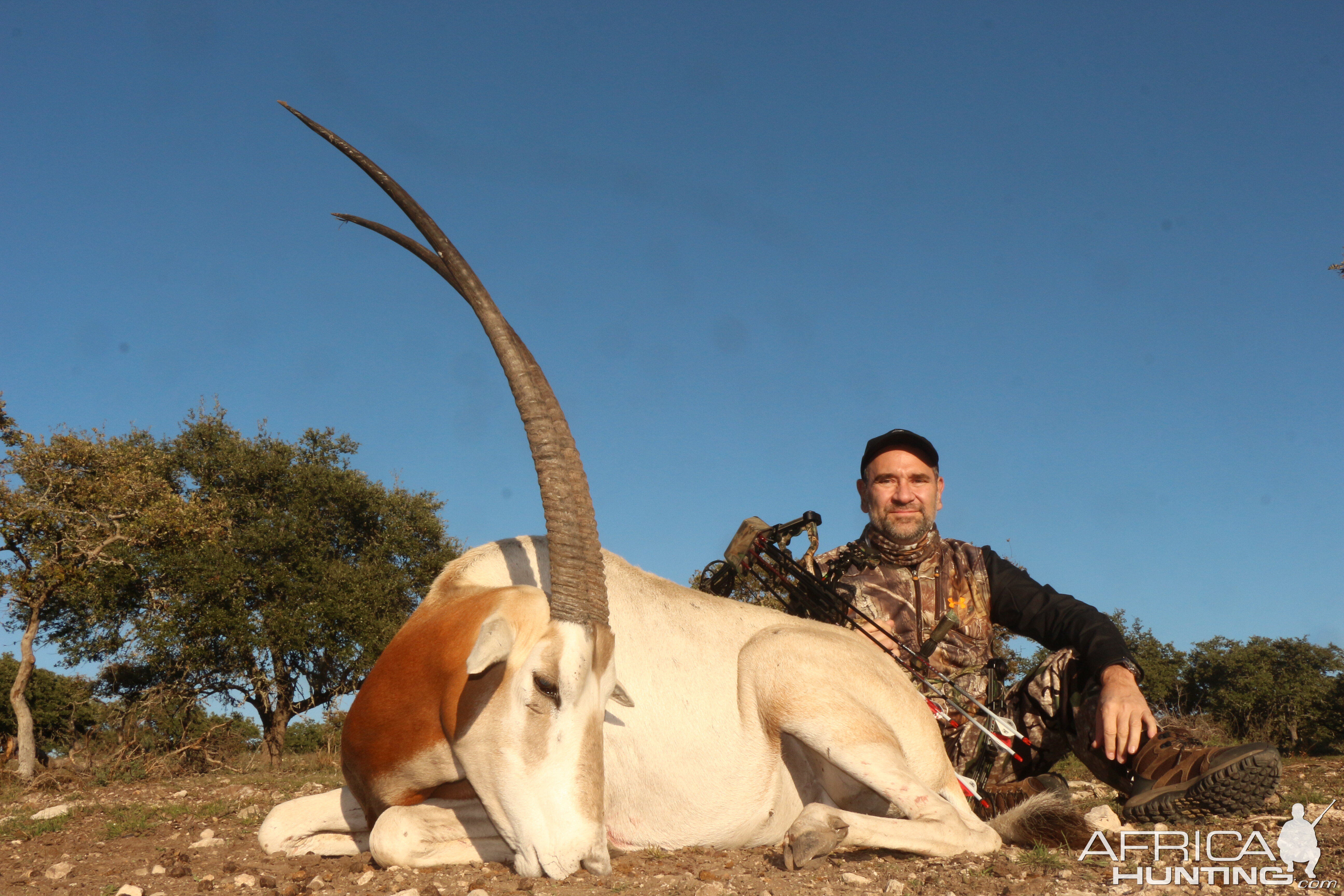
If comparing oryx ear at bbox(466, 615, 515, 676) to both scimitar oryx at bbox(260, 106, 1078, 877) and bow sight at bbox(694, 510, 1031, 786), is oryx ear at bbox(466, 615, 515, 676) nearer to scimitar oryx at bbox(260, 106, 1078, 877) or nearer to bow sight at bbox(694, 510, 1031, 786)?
scimitar oryx at bbox(260, 106, 1078, 877)

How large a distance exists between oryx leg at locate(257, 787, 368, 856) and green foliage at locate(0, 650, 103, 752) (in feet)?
47.2

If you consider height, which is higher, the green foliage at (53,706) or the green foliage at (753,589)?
the green foliage at (753,589)

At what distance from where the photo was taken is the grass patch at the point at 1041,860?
400 centimetres

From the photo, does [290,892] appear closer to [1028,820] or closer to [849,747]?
[849,747]

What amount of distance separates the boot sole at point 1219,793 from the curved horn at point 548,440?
2.86m

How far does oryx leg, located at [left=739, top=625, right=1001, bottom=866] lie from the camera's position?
419 cm

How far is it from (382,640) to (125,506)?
548cm

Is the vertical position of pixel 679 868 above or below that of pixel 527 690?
below

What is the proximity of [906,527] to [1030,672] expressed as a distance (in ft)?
4.39

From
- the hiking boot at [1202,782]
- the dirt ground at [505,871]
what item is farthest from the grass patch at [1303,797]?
the hiking boot at [1202,782]

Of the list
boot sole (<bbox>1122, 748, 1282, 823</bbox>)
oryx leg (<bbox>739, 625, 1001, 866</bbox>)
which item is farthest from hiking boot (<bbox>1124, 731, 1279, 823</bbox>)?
oryx leg (<bbox>739, 625, 1001, 866</bbox>)

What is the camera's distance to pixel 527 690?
380cm

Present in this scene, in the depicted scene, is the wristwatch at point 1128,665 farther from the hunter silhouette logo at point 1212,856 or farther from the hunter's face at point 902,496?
the hunter's face at point 902,496

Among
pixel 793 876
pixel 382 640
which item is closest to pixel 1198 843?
pixel 793 876
